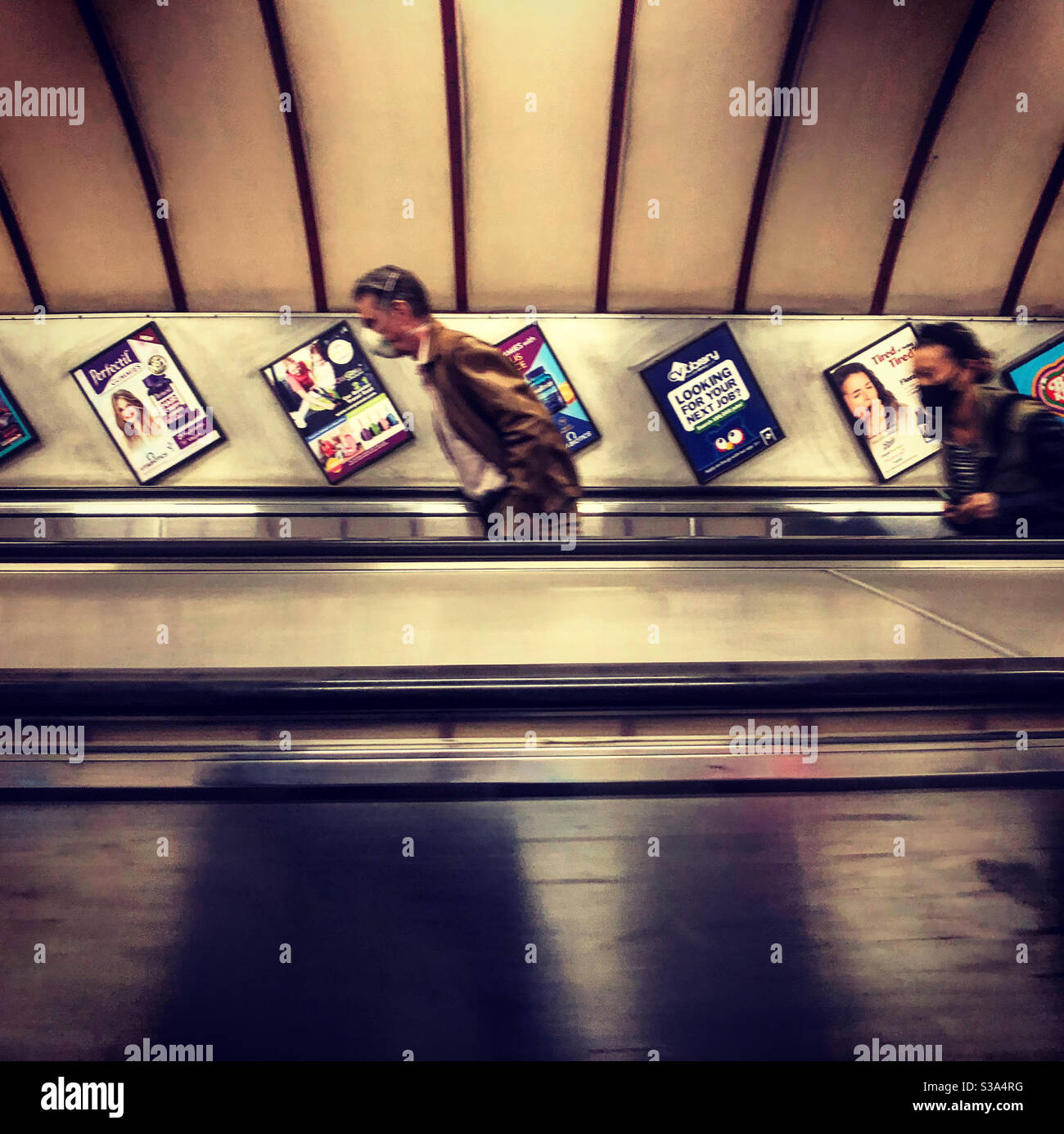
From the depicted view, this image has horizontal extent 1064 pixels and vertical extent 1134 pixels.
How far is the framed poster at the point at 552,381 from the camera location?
598 cm

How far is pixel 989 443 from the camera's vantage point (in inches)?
102

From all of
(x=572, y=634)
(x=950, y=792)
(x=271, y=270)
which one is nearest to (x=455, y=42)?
(x=271, y=270)

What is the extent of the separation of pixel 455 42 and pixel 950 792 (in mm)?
5514

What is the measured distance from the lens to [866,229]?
590cm

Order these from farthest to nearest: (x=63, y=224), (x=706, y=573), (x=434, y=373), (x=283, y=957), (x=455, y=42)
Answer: (x=63, y=224)
(x=455, y=42)
(x=706, y=573)
(x=434, y=373)
(x=283, y=957)

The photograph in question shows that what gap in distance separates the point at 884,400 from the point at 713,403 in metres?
1.42

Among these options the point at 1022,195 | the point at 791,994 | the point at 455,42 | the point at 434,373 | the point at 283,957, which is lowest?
the point at 791,994

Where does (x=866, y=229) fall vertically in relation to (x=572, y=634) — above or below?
above

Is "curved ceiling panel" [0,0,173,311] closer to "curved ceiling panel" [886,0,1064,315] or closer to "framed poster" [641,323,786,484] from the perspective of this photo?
"framed poster" [641,323,786,484]

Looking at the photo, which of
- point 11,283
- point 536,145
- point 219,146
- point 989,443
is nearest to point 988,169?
point 536,145

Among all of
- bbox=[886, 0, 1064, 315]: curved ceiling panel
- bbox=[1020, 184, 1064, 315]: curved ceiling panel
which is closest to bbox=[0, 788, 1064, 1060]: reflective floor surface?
bbox=[886, 0, 1064, 315]: curved ceiling panel

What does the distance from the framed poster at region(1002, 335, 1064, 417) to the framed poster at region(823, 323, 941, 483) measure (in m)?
0.88

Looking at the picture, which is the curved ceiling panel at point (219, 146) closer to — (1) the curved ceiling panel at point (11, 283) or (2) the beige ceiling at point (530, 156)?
(2) the beige ceiling at point (530, 156)

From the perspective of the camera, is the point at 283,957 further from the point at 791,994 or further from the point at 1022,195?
the point at 1022,195
